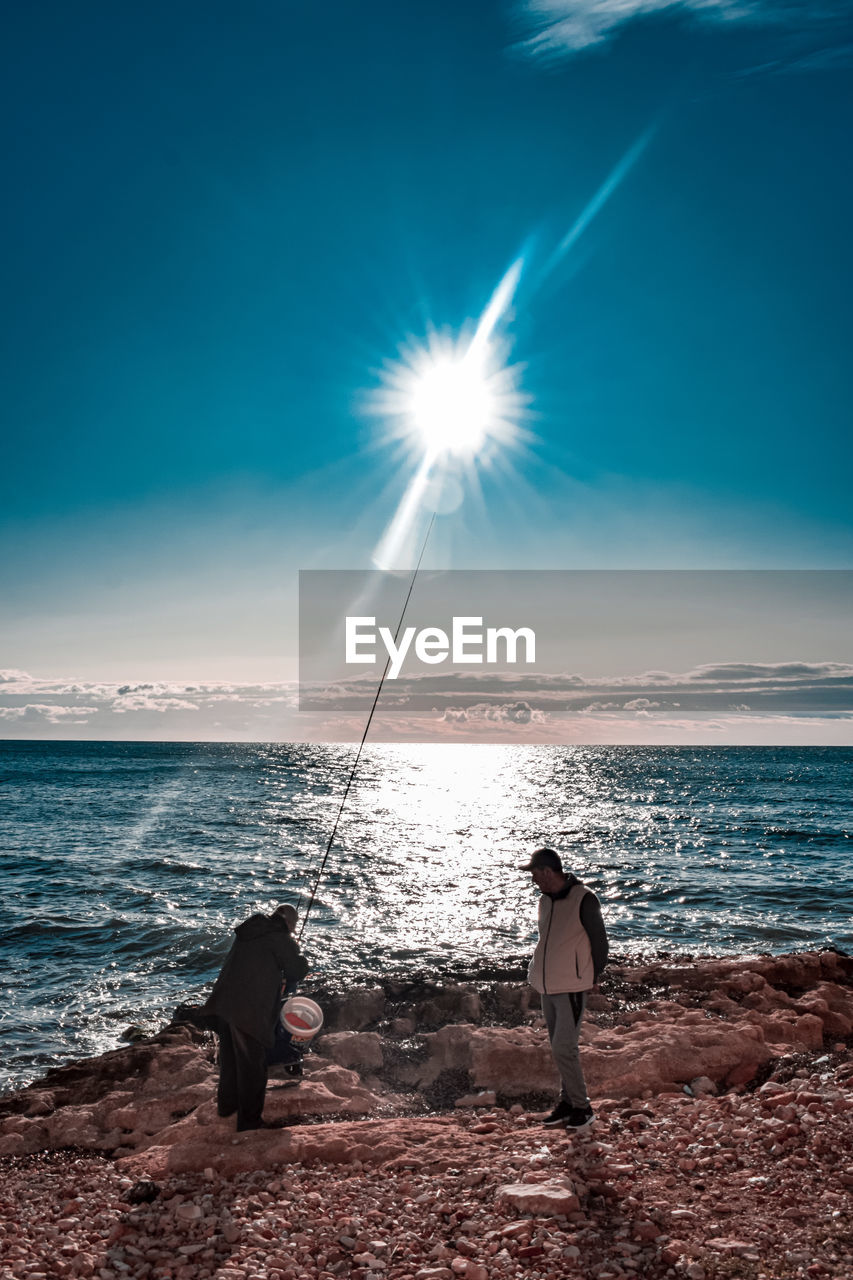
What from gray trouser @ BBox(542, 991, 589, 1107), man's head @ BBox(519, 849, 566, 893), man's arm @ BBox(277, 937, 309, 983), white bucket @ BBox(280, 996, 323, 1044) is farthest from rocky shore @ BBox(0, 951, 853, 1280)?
man's head @ BBox(519, 849, 566, 893)

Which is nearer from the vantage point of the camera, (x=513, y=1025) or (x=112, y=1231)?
(x=112, y=1231)

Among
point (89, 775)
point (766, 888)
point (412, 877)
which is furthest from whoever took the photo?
point (89, 775)

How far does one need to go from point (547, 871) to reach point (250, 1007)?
8.24 feet

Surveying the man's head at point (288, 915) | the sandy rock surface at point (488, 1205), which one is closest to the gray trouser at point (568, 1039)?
the sandy rock surface at point (488, 1205)

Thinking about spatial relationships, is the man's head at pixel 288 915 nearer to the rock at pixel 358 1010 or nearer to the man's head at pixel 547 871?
the man's head at pixel 547 871

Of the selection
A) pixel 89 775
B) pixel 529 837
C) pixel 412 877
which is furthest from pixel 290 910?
pixel 89 775

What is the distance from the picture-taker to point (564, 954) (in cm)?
561

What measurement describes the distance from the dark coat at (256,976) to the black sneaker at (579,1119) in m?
2.25

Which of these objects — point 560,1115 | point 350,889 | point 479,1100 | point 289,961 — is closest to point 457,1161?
point 560,1115

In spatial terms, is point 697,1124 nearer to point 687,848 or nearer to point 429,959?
point 429,959

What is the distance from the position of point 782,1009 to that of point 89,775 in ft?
210

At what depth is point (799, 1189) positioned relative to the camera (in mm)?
4324

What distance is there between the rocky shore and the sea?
2713 mm

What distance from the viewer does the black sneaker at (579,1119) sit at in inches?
220
